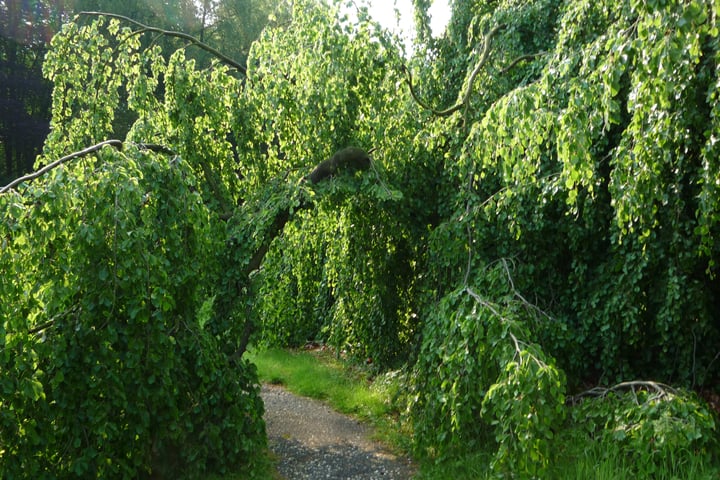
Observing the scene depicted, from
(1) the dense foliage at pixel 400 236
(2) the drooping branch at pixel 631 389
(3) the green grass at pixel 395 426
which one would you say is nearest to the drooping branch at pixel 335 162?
(1) the dense foliage at pixel 400 236

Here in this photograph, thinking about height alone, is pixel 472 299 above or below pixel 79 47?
below

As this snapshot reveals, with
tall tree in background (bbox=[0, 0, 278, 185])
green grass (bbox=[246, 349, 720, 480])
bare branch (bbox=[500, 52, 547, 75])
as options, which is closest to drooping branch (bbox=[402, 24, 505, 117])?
bare branch (bbox=[500, 52, 547, 75])

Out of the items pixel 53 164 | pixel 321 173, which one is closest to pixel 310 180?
pixel 321 173

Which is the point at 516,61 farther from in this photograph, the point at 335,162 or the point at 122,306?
the point at 122,306

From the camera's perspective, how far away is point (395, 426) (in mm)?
5574

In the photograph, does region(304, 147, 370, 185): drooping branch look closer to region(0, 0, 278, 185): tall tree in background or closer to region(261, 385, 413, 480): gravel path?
region(261, 385, 413, 480): gravel path

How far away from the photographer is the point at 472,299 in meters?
4.33

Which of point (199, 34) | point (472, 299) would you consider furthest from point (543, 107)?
point (199, 34)

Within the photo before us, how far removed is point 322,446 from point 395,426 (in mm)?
718

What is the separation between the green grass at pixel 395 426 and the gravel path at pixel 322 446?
0.54 feet

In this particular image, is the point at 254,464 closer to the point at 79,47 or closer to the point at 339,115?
the point at 339,115

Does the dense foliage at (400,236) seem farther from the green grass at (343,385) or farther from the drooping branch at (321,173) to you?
the green grass at (343,385)

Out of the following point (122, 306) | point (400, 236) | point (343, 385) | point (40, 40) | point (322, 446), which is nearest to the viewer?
point (122, 306)

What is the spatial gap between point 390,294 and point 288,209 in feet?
6.04
